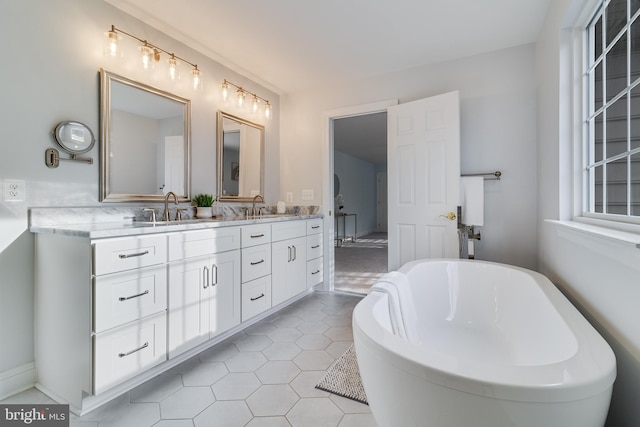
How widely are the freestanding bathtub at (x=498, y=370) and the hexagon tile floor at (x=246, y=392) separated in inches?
21.6

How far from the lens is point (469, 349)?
1.75 metres

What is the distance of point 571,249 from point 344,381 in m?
1.41

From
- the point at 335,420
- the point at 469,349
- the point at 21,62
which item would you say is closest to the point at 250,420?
the point at 335,420

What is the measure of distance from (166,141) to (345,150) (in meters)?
5.72

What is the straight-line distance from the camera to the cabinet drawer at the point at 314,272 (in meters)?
3.12

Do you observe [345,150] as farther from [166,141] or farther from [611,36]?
[611,36]

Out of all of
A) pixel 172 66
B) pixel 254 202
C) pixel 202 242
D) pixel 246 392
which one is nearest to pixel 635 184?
pixel 246 392

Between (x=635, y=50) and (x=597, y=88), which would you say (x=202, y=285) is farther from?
(x=597, y=88)

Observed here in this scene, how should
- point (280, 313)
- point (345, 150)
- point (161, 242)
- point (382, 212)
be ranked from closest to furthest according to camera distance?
point (161, 242)
point (280, 313)
point (345, 150)
point (382, 212)

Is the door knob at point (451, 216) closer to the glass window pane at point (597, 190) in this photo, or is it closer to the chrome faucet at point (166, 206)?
the glass window pane at point (597, 190)

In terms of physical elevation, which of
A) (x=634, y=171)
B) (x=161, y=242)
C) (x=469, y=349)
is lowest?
(x=469, y=349)

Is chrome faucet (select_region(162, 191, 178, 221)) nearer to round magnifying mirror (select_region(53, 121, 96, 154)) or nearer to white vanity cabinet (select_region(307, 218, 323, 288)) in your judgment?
round magnifying mirror (select_region(53, 121, 96, 154))

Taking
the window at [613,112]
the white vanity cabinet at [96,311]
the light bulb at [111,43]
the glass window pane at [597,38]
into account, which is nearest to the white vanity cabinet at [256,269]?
the white vanity cabinet at [96,311]

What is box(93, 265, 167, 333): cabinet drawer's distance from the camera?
1379 millimetres
